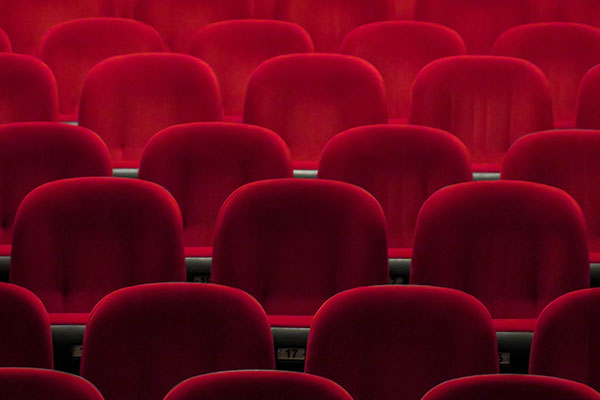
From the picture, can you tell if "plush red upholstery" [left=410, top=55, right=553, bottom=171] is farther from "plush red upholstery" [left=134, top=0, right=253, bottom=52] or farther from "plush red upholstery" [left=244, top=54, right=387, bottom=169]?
"plush red upholstery" [left=134, top=0, right=253, bottom=52]

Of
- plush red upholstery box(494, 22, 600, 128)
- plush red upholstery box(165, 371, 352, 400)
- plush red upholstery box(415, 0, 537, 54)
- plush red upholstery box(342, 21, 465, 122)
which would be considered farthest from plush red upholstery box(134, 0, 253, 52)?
plush red upholstery box(165, 371, 352, 400)

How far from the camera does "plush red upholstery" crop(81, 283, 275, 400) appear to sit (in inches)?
60.9

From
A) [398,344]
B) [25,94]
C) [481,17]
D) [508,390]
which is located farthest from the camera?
[481,17]

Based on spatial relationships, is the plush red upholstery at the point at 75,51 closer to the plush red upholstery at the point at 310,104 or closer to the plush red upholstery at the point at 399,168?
the plush red upholstery at the point at 310,104

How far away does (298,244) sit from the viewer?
6.39ft

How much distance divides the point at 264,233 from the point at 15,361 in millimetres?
542

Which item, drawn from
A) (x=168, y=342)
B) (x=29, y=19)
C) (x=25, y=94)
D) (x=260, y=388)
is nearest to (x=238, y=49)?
(x=25, y=94)

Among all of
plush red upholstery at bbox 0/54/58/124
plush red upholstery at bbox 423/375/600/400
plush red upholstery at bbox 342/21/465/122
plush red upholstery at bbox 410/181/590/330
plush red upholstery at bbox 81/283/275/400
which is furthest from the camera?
plush red upholstery at bbox 342/21/465/122

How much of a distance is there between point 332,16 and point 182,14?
46 cm

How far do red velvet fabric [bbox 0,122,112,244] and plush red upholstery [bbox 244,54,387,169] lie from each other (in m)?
0.50

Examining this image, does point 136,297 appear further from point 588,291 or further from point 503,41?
point 503,41

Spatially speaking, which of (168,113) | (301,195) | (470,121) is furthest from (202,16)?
(301,195)

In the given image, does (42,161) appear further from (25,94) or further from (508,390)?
(508,390)

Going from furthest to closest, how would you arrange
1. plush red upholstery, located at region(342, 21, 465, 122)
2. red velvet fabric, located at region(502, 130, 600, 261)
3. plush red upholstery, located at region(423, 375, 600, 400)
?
plush red upholstery, located at region(342, 21, 465, 122) < red velvet fabric, located at region(502, 130, 600, 261) < plush red upholstery, located at region(423, 375, 600, 400)
